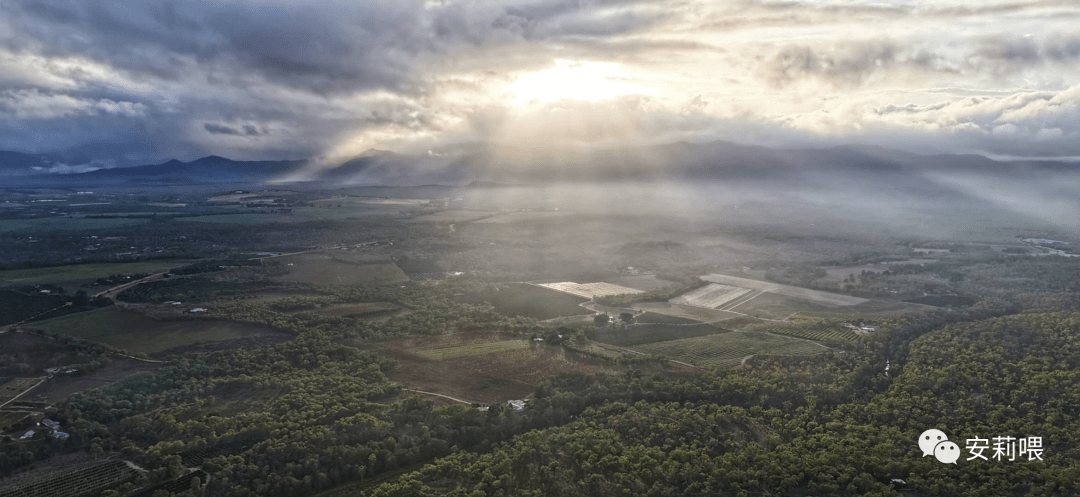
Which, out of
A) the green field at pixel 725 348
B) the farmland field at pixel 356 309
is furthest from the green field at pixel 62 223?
the green field at pixel 725 348

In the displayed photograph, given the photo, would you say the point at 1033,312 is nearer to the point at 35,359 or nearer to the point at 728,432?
the point at 728,432

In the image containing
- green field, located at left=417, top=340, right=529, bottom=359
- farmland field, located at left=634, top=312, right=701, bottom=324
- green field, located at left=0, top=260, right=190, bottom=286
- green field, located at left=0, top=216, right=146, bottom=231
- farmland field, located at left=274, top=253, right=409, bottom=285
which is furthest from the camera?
green field, located at left=0, top=216, right=146, bottom=231

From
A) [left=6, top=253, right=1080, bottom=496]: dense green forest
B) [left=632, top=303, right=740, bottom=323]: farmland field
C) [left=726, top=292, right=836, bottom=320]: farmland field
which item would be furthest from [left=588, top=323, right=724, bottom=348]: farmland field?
[left=6, top=253, right=1080, bottom=496]: dense green forest

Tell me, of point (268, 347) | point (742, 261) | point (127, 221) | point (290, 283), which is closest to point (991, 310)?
point (742, 261)

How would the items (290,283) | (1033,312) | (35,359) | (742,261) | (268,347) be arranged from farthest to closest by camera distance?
(742,261)
(290,283)
(1033,312)
(268,347)
(35,359)

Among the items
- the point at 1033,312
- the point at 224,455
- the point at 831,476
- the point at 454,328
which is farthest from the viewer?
the point at 1033,312

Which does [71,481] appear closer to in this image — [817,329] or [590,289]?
[590,289]
